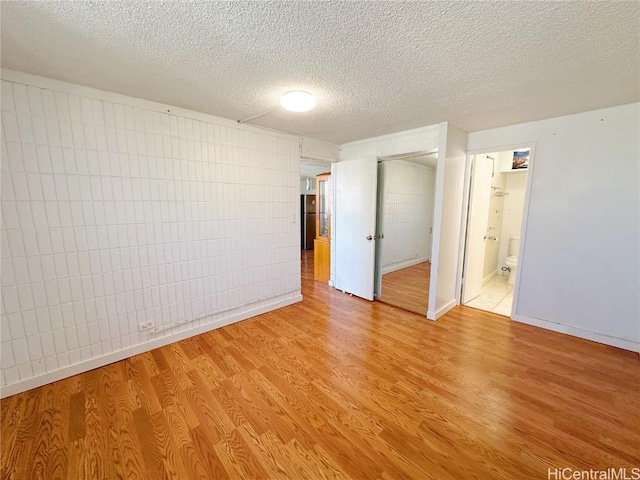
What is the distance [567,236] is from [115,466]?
4098 millimetres

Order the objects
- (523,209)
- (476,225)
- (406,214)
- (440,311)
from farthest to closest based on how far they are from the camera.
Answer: (406,214)
(476,225)
(440,311)
(523,209)

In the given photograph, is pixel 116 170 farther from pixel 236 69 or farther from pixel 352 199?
pixel 352 199

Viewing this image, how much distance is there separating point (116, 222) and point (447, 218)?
336cm

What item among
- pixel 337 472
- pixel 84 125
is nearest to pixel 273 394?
pixel 337 472

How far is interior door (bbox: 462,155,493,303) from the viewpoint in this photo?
3.39 meters

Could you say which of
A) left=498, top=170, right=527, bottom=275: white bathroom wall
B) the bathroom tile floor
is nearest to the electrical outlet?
the bathroom tile floor

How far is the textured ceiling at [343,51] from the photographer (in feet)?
3.99

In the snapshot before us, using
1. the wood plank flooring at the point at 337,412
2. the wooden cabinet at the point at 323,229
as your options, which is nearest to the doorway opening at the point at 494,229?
the wood plank flooring at the point at 337,412

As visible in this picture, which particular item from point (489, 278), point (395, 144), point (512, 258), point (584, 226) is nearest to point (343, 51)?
point (395, 144)

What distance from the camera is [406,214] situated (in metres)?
5.55

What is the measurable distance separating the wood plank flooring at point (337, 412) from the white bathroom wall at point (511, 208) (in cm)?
258

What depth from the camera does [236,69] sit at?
68.5 inches

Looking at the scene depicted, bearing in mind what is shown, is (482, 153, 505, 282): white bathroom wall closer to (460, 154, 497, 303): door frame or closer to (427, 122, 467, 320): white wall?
(460, 154, 497, 303): door frame

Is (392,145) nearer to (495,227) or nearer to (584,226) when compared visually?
(584,226)
